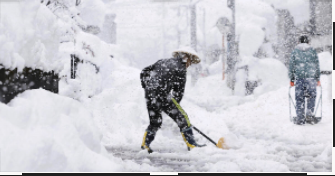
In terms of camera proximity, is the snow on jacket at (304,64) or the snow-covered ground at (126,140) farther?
the snow on jacket at (304,64)

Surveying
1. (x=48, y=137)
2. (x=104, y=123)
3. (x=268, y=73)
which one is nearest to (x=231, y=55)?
(x=268, y=73)

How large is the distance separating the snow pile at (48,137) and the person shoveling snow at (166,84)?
104cm

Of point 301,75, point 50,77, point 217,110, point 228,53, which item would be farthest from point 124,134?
point 228,53

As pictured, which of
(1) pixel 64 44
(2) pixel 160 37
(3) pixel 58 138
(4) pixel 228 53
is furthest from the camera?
(2) pixel 160 37

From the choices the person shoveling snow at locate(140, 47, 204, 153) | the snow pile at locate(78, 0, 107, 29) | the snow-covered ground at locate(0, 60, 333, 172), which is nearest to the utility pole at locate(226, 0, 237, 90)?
the snow-covered ground at locate(0, 60, 333, 172)

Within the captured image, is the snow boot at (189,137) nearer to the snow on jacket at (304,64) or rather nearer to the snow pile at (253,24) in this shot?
the snow on jacket at (304,64)

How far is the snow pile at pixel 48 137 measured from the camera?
3.08 metres

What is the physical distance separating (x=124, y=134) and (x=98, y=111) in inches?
35.1

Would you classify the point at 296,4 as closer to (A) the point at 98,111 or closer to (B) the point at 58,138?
(A) the point at 98,111

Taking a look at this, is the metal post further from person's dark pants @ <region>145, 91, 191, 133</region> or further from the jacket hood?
person's dark pants @ <region>145, 91, 191, 133</region>

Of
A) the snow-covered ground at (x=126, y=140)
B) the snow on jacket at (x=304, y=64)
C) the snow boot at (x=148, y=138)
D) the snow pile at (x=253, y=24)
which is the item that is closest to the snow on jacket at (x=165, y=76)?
the snow boot at (x=148, y=138)

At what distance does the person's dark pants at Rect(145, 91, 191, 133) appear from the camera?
190 inches

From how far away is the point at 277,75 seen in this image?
46.6 ft

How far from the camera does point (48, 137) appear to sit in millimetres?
3270
